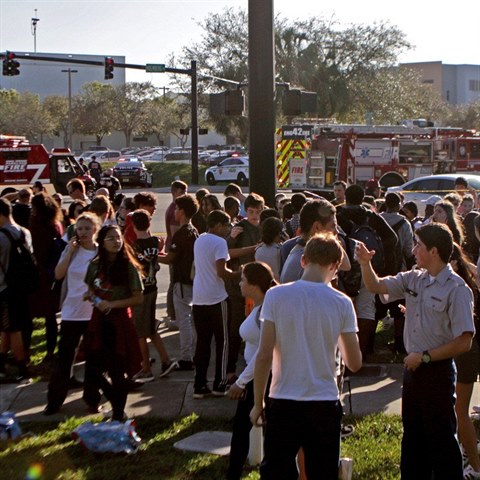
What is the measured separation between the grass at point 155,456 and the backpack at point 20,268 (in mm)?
1744

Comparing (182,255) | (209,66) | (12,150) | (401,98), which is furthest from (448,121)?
(182,255)

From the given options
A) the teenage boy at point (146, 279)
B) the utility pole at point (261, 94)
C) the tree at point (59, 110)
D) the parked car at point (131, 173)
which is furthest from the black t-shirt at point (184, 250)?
the tree at point (59, 110)

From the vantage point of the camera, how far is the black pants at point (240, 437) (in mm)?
5969

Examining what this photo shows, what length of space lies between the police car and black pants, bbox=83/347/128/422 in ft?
136

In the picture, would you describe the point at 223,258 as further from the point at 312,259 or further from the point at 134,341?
the point at 312,259

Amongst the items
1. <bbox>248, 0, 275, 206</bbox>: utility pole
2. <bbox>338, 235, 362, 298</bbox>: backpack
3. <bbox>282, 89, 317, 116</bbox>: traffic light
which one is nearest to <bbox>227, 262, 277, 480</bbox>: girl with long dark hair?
<bbox>338, 235, 362, 298</bbox>: backpack

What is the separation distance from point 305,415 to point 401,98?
2257 inches

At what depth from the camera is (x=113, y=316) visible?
24.7 ft

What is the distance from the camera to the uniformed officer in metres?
5.31

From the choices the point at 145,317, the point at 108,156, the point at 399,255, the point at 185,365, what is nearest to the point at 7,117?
the point at 108,156

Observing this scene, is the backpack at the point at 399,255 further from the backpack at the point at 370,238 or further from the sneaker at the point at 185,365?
the sneaker at the point at 185,365

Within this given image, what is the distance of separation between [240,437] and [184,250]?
360 centimetres

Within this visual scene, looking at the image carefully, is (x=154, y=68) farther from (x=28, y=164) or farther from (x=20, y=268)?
(x=20, y=268)

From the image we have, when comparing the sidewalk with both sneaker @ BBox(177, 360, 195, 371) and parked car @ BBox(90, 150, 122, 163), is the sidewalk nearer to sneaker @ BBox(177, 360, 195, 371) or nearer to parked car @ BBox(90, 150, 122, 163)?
sneaker @ BBox(177, 360, 195, 371)
